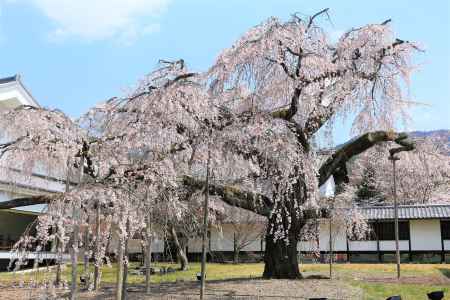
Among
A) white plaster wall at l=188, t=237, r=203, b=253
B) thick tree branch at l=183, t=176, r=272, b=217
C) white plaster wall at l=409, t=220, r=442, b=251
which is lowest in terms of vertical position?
white plaster wall at l=188, t=237, r=203, b=253

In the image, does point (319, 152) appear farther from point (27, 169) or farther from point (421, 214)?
point (421, 214)

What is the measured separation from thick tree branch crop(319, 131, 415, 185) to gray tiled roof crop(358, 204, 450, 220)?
10330mm

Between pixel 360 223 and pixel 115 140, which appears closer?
pixel 115 140

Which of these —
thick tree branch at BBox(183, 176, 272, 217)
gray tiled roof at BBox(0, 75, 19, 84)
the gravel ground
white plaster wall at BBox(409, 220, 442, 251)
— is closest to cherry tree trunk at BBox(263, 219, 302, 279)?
the gravel ground

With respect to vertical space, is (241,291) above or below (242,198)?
below

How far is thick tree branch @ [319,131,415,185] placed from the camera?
45.6ft

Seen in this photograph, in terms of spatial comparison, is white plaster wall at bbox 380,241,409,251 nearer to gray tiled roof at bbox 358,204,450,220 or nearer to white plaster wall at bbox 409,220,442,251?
white plaster wall at bbox 409,220,442,251

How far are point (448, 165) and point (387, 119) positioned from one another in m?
2.96

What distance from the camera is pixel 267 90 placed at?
41.9ft

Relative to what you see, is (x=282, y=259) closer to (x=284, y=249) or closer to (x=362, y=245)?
(x=284, y=249)

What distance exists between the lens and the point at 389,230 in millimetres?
25984

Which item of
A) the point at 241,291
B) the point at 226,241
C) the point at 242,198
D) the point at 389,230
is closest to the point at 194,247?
the point at 226,241

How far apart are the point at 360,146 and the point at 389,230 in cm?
1330

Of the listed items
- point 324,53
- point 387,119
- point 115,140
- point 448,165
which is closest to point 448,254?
point 448,165
